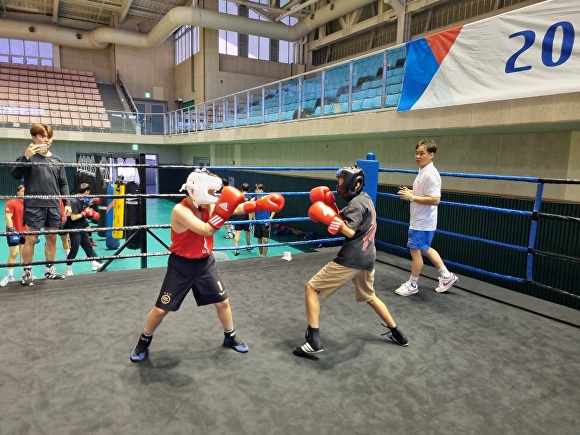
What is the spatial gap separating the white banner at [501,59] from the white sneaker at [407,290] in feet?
7.12

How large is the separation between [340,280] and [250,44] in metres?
17.3

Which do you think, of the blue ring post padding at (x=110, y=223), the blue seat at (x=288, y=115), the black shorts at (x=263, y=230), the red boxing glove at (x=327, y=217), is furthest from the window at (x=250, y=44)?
the red boxing glove at (x=327, y=217)

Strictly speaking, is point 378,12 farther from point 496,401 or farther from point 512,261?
point 496,401

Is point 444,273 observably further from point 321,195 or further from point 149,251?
point 149,251

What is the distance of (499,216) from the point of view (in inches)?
197

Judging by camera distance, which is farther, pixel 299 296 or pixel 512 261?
pixel 512 261

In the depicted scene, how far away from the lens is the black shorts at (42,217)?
130 inches

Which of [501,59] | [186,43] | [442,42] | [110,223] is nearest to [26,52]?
[186,43]

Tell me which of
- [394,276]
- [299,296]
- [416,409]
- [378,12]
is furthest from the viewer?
[378,12]

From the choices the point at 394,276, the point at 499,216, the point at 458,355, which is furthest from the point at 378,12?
the point at 458,355

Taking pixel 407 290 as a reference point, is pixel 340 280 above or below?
above

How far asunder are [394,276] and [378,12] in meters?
11.6

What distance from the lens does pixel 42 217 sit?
336cm

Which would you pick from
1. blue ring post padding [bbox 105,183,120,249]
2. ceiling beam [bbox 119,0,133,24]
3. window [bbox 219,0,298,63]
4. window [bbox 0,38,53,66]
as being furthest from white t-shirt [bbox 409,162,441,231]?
window [bbox 0,38,53,66]
